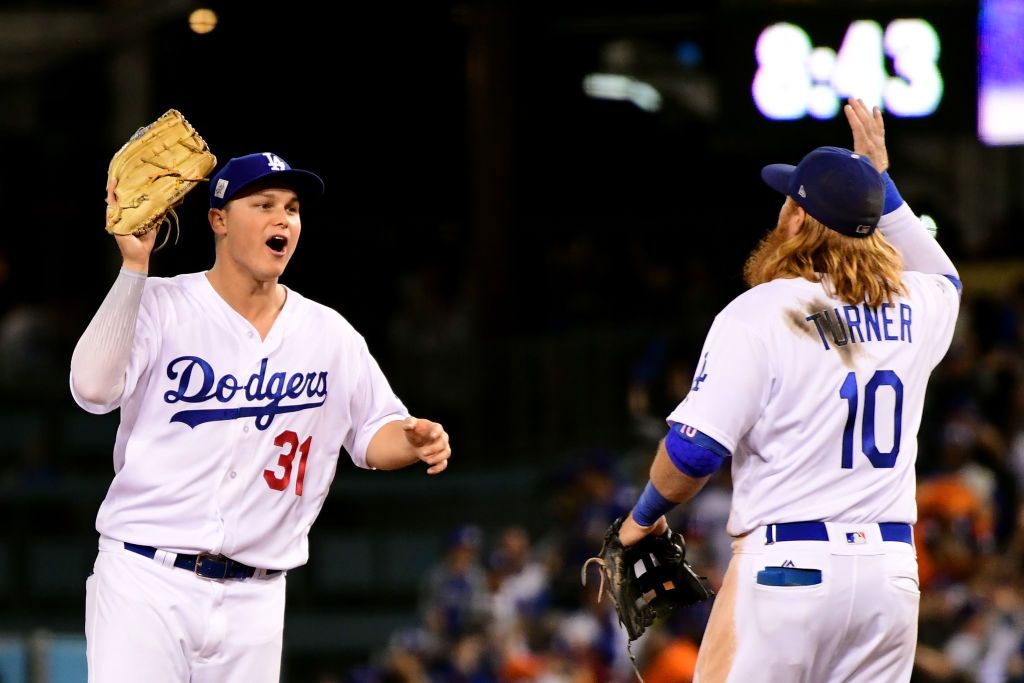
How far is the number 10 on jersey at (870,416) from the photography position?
372 centimetres

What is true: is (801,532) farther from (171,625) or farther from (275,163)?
(275,163)

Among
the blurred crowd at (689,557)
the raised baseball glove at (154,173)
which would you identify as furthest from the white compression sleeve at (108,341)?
the blurred crowd at (689,557)

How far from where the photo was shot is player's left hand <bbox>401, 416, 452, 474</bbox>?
4.08 m

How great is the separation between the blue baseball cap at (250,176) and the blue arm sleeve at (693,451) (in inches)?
45.7

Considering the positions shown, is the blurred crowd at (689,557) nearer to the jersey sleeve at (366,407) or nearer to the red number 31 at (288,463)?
the jersey sleeve at (366,407)

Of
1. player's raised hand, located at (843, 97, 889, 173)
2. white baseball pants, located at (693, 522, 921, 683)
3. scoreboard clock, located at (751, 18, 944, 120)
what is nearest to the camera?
white baseball pants, located at (693, 522, 921, 683)

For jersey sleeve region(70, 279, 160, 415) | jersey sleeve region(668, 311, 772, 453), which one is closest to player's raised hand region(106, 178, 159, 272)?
jersey sleeve region(70, 279, 160, 415)

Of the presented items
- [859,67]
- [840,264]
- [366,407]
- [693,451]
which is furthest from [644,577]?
[859,67]

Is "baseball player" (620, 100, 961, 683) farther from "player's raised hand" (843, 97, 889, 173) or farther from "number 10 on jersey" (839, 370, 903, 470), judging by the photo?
"player's raised hand" (843, 97, 889, 173)

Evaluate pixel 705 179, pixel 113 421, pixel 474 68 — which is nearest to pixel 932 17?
pixel 474 68

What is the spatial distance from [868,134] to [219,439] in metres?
1.82

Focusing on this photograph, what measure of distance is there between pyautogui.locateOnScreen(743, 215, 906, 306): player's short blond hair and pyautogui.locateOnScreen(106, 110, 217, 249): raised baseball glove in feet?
4.62

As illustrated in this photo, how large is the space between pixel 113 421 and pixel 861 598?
1045 cm

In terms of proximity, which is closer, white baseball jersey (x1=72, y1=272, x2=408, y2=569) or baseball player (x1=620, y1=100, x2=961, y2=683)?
baseball player (x1=620, y1=100, x2=961, y2=683)
